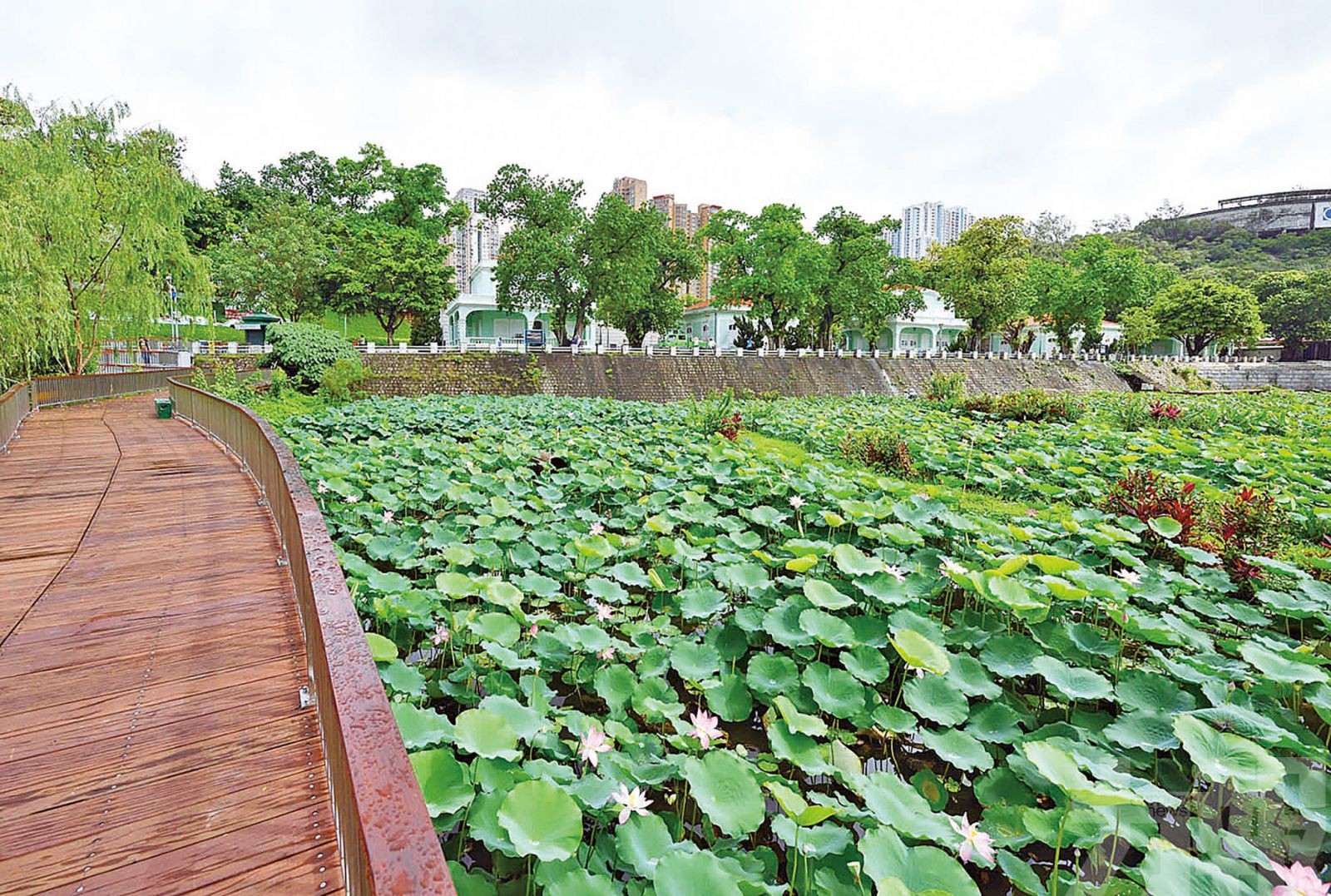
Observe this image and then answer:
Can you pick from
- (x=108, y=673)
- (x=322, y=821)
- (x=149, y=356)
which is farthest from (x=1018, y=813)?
(x=149, y=356)

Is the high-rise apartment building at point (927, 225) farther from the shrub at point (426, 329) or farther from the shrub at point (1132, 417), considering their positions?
the shrub at point (1132, 417)

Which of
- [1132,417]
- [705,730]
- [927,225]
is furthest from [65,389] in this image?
[927,225]

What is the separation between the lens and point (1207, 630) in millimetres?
3064

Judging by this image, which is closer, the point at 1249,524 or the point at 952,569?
the point at 952,569

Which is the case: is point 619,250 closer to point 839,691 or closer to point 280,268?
point 280,268

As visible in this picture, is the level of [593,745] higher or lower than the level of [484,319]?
lower

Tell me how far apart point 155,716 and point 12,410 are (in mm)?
9011

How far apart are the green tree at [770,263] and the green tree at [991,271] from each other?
774cm

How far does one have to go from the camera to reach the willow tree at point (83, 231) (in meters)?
10.2

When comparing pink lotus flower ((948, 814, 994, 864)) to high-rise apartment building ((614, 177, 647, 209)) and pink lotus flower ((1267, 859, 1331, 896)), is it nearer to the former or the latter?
pink lotus flower ((1267, 859, 1331, 896))

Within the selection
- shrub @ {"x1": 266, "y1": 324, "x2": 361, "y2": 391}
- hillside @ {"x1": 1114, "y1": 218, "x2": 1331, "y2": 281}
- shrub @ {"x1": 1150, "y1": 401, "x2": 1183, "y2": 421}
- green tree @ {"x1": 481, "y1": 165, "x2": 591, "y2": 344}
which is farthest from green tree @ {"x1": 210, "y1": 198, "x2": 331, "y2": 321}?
hillside @ {"x1": 1114, "y1": 218, "x2": 1331, "y2": 281}

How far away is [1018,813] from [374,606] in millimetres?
2630

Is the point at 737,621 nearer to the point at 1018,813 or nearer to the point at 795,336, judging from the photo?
the point at 1018,813

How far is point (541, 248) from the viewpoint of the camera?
829 inches
